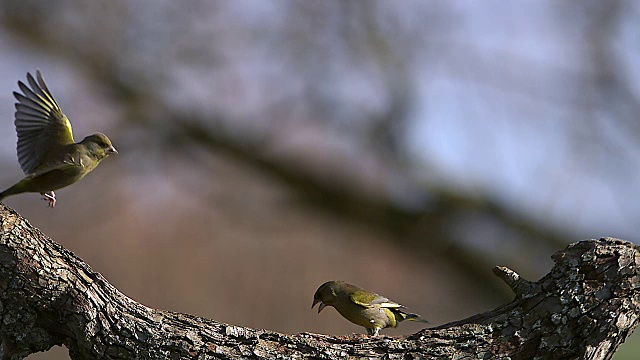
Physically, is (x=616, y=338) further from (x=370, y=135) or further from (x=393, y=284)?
(x=393, y=284)

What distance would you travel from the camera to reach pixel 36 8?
6648mm

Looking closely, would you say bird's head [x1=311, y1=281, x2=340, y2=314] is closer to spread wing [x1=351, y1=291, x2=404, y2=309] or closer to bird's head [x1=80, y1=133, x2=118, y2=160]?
spread wing [x1=351, y1=291, x2=404, y2=309]

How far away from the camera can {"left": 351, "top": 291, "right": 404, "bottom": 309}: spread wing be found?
2648 millimetres

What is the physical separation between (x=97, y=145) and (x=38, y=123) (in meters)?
0.17

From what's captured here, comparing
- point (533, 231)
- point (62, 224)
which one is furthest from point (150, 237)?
point (533, 231)

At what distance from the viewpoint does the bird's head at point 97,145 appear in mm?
2025

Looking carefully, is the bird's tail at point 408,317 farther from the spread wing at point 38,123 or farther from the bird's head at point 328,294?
the spread wing at point 38,123

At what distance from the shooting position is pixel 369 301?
2666 millimetres

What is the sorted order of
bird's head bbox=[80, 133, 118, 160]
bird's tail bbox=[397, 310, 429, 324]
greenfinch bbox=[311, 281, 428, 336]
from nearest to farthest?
bird's head bbox=[80, 133, 118, 160], greenfinch bbox=[311, 281, 428, 336], bird's tail bbox=[397, 310, 429, 324]

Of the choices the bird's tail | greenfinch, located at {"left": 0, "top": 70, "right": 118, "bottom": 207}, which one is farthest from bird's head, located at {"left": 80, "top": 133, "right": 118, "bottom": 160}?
the bird's tail

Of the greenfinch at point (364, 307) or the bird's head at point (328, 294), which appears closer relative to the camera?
the greenfinch at point (364, 307)

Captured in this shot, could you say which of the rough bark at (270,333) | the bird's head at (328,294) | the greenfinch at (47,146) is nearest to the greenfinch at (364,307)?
the bird's head at (328,294)

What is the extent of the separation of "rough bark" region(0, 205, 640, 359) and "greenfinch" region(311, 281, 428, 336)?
542 mm

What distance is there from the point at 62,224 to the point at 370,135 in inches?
106
